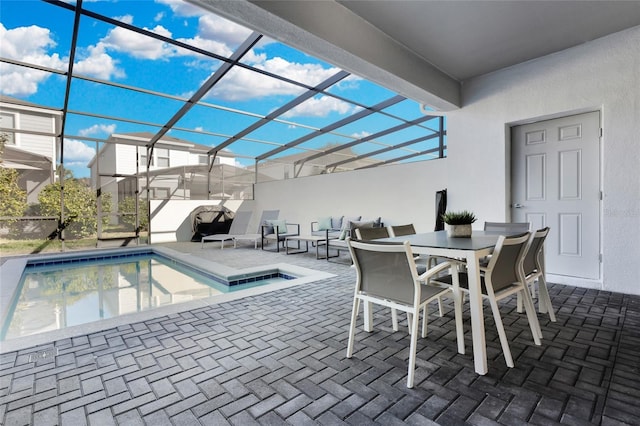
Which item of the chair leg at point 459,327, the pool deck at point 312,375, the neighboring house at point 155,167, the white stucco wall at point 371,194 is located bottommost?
the pool deck at point 312,375

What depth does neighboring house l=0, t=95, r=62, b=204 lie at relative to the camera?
627 cm

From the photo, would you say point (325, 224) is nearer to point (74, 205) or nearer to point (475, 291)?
point (475, 291)

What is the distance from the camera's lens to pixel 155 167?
902 centimetres

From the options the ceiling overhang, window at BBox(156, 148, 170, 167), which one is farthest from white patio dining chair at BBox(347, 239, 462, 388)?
window at BBox(156, 148, 170, 167)

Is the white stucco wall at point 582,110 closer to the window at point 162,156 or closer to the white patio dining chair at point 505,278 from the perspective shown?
the white patio dining chair at point 505,278

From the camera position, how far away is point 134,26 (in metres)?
3.98

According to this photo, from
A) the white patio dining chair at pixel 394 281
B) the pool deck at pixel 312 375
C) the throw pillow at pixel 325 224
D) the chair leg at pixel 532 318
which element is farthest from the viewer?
the throw pillow at pixel 325 224

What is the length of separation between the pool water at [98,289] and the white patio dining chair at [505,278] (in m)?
Answer: 3.19

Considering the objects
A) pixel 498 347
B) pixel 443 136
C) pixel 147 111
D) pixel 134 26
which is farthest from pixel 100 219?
pixel 498 347

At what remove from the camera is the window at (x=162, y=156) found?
8969 millimetres

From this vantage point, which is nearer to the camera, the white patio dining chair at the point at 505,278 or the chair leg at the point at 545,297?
the white patio dining chair at the point at 505,278

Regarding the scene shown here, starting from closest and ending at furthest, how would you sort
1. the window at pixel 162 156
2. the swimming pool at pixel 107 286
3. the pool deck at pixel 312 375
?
1. the pool deck at pixel 312 375
2. the swimming pool at pixel 107 286
3. the window at pixel 162 156

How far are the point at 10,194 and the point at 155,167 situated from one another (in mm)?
3143

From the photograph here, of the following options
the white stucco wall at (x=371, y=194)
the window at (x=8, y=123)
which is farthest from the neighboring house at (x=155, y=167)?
the white stucco wall at (x=371, y=194)
